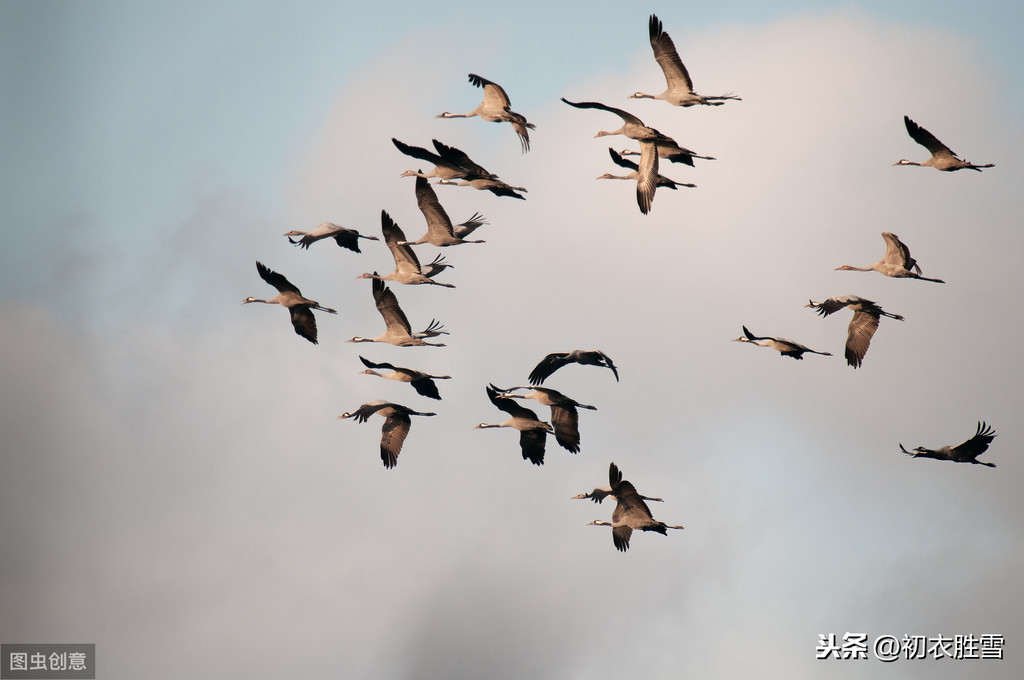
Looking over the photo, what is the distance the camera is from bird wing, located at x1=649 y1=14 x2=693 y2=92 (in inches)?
1507

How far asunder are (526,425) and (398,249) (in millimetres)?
6467

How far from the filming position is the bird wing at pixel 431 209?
40156 mm

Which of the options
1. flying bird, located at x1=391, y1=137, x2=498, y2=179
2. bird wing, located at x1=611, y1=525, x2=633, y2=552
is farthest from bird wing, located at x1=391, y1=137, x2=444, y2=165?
bird wing, located at x1=611, y1=525, x2=633, y2=552

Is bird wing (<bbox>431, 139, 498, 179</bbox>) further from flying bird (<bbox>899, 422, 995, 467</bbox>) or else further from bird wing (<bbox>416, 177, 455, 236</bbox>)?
flying bird (<bbox>899, 422, 995, 467</bbox>)

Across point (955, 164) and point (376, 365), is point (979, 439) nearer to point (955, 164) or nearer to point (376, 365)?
point (955, 164)

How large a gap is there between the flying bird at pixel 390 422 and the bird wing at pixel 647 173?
32.0 feet

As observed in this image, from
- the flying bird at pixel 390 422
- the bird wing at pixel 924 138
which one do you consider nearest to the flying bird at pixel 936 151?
the bird wing at pixel 924 138

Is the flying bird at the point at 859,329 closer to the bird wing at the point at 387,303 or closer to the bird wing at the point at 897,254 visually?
the bird wing at the point at 897,254

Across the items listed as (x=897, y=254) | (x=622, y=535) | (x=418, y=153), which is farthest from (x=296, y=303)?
(x=897, y=254)

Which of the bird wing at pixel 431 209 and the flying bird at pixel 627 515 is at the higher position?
the bird wing at pixel 431 209

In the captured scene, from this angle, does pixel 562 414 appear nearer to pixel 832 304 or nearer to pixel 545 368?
pixel 545 368

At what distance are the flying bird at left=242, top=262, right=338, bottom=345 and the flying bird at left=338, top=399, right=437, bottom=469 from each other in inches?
107

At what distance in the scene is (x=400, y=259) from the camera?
1635 inches

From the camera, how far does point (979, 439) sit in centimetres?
3994
